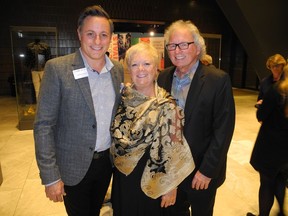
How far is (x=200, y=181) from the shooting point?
161cm

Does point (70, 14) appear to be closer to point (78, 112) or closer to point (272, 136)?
point (78, 112)

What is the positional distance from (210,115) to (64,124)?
0.91 metres

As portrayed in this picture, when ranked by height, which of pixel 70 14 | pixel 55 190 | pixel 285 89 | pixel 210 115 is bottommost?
pixel 55 190

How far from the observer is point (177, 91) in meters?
1.68

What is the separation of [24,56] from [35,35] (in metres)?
0.58

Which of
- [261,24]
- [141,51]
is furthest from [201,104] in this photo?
[261,24]

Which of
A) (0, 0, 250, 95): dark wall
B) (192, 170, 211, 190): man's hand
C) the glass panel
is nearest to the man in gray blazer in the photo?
(192, 170, 211, 190): man's hand

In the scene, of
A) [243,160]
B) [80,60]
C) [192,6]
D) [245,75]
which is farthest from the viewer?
[245,75]

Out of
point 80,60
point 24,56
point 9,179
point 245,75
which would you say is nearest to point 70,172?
point 80,60

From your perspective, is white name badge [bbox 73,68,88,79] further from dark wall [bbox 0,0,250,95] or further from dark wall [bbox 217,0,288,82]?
dark wall [bbox 0,0,250,95]

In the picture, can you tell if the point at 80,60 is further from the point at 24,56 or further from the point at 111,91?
the point at 24,56

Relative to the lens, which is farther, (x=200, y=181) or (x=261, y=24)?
(x=261, y=24)

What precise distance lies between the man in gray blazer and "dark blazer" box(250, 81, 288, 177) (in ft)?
3.93

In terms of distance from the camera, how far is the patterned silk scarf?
56.5 inches
